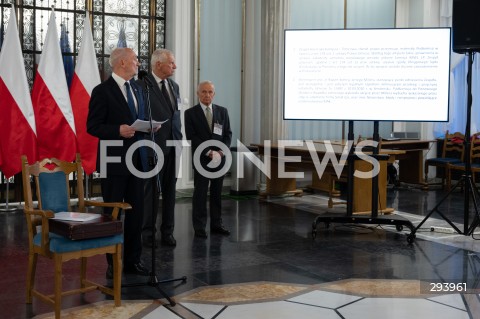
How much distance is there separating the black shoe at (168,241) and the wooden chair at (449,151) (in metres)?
5.38

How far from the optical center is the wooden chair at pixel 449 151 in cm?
980

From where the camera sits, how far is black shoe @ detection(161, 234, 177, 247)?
562 centimetres

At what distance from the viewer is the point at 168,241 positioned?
5.64m

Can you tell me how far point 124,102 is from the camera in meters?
4.36

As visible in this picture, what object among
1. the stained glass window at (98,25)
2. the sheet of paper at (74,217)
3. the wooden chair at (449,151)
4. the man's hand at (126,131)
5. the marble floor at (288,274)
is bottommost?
the marble floor at (288,274)

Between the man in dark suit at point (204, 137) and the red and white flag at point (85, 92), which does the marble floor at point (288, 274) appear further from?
the red and white flag at point (85, 92)

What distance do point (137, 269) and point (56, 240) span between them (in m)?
1.04

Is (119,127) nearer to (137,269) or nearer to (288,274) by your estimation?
(137,269)

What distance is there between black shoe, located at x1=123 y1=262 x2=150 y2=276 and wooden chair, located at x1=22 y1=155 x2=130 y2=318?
1.39 ft

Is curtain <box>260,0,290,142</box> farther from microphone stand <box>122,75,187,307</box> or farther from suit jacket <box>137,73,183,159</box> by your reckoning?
microphone stand <box>122,75,187,307</box>

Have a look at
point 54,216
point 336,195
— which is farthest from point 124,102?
point 336,195

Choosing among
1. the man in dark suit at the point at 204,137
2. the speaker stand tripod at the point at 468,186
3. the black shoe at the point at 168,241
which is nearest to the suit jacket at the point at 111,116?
the black shoe at the point at 168,241

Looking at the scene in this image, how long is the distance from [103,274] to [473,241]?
3.32m

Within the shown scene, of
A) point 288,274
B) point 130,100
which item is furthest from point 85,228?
point 288,274
